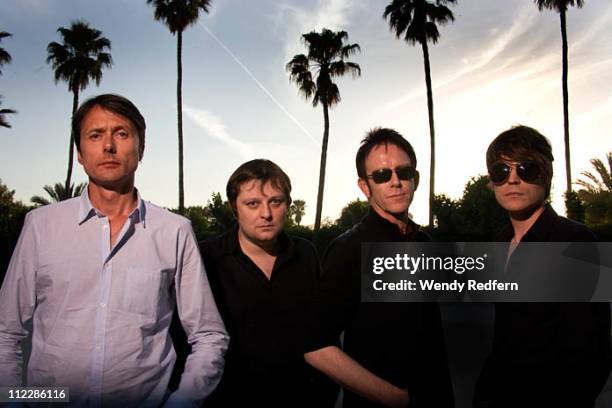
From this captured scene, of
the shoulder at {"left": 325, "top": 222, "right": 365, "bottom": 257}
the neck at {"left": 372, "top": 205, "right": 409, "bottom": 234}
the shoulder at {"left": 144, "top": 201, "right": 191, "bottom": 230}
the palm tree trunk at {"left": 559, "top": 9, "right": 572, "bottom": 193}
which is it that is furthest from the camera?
the palm tree trunk at {"left": 559, "top": 9, "right": 572, "bottom": 193}

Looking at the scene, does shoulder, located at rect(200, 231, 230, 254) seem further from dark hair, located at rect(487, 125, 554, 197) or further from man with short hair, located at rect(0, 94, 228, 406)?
dark hair, located at rect(487, 125, 554, 197)

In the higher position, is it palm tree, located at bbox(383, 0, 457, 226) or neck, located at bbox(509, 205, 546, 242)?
palm tree, located at bbox(383, 0, 457, 226)

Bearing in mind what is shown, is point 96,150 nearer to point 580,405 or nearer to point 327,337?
point 327,337

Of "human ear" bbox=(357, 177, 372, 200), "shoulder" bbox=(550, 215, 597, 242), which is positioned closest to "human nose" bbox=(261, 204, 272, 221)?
"human ear" bbox=(357, 177, 372, 200)

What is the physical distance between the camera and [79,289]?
88.7 inches

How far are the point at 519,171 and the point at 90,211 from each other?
2.23m

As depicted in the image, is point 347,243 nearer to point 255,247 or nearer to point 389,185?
point 389,185

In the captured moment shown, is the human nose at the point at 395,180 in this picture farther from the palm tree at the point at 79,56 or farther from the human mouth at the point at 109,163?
the palm tree at the point at 79,56

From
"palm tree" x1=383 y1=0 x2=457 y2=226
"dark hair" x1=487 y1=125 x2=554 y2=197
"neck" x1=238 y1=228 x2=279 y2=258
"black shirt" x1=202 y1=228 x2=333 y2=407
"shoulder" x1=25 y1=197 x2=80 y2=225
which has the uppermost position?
"palm tree" x1=383 y1=0 x2=457 y2=226

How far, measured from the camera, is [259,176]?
320cm

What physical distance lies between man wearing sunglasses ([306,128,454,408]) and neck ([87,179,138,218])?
1.00 metres

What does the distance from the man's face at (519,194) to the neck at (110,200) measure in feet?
6.37

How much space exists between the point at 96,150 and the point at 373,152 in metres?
1.44

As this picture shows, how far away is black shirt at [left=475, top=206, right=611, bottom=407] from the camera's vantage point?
2291 millimetres
